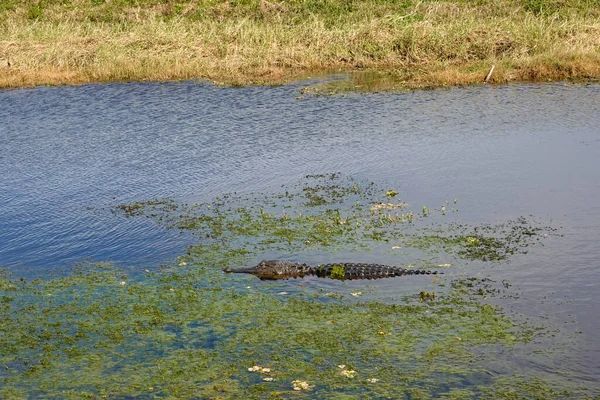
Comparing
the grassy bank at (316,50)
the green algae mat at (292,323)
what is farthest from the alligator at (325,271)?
the grassy bank at (316,50)

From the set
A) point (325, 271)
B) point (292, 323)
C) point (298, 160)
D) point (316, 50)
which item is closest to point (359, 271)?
point (325, 271)

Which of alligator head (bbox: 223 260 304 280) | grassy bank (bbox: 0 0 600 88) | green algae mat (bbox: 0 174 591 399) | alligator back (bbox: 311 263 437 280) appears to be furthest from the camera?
grassy bank (bbox: 0 0 600 88)

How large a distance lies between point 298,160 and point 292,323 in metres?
8.94

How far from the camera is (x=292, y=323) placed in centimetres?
1020

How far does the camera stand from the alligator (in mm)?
11438

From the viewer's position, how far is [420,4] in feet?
132

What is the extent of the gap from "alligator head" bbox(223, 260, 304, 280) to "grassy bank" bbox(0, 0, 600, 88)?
17363 mm

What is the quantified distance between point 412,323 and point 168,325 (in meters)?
3.20

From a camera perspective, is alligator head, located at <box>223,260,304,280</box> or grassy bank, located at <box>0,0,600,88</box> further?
grassy bank, located at <box>0,0,600,88</box>

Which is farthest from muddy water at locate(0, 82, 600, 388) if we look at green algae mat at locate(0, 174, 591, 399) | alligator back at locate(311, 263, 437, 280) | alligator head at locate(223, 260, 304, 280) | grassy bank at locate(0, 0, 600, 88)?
grassy bank at locate(0, 0, 600, 88)

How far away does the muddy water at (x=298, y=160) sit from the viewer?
12555mm

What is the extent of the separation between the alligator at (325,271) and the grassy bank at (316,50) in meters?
17.3

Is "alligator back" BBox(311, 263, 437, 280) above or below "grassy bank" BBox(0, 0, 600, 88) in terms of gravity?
below

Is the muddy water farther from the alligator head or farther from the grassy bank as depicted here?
the grassy bank
